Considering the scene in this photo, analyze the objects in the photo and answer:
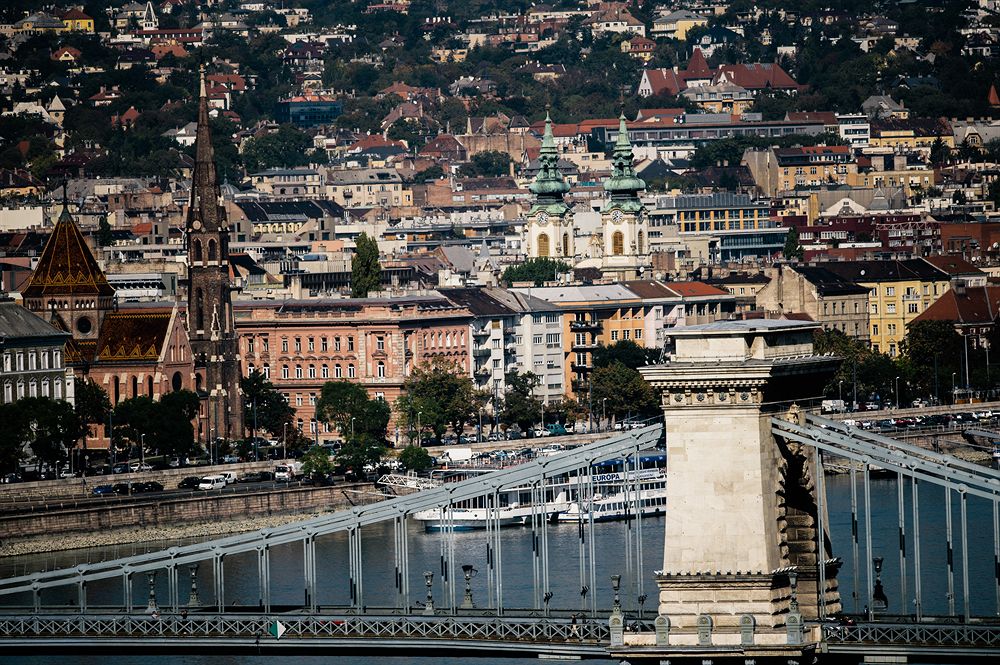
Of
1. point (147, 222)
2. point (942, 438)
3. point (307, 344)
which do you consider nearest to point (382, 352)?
point (307, 344)

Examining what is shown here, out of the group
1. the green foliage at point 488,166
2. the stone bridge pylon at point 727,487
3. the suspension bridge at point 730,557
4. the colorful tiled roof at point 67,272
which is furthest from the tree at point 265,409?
the green foliage at point 488,166

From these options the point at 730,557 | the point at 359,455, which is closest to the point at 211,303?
the point at 359,455

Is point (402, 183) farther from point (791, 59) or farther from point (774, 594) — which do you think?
point (774, 594)

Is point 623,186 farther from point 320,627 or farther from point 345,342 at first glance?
point 320,627

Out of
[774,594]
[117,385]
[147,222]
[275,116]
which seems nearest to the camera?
[774,594]

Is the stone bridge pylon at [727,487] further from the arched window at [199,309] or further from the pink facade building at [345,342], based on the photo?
the pink facade building at [345,342]

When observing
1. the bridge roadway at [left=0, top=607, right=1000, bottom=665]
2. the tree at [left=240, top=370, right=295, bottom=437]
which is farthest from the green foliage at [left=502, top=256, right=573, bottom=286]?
the bridge roadway at [left=0, top=607, right=1000, bottom=665]

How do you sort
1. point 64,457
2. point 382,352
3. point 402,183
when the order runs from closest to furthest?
point 64,457
point 382,352
point 402,183
